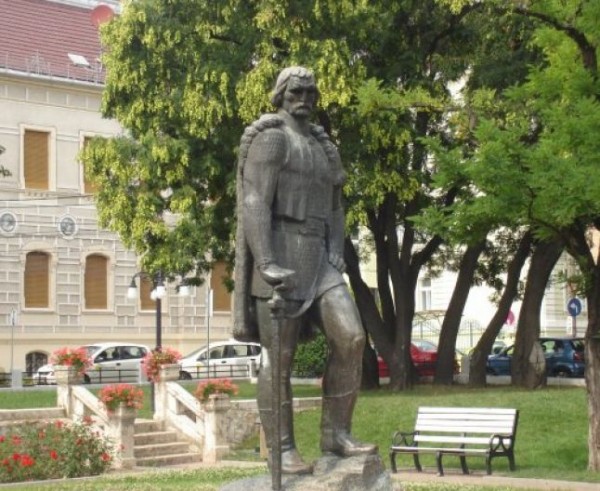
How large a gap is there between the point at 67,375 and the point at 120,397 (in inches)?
91.6

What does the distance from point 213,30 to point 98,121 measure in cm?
2129

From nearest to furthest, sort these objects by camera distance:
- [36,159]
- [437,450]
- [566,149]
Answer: [566,149], [437,450], [36,159]

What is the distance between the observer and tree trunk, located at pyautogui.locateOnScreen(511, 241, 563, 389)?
32000 millimetres

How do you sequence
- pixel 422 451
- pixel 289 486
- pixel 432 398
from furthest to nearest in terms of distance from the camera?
pixel 432 398 → pixel 422 451 → pixel 289 486

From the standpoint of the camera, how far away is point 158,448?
25.6 m

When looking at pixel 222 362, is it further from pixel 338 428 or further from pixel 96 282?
pixel 338 428

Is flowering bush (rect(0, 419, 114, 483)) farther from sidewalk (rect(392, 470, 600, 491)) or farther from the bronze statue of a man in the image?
the bronze statue of a man

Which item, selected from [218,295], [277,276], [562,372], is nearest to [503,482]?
[277,276]

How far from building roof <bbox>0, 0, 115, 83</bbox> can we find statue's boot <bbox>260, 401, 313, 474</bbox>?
3912 cm

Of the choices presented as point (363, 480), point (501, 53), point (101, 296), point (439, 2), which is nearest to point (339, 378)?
point (363, 480)

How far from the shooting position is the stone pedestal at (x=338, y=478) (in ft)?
33.1

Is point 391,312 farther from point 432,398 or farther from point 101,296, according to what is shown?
point 101,296

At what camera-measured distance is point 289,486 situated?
10.1m

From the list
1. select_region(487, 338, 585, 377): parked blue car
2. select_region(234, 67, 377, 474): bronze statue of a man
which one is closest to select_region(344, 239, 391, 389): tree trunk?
select_region(487, 338, 585, 377): parked blue car
